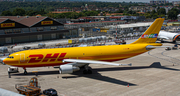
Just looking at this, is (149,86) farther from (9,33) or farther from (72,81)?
(9,33)

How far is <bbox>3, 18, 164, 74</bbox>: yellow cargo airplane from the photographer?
40156 millimetres

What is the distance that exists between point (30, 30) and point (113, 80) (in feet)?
217

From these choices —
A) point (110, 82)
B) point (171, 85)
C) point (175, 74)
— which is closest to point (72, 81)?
point (110, 82)

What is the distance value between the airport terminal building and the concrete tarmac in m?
40.5

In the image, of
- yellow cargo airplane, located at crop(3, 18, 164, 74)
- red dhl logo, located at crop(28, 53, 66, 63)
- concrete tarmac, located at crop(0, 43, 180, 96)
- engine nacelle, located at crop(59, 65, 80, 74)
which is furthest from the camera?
red dhl logo, located at crop(28, 53, 66, 63)

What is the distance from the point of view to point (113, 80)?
126ft

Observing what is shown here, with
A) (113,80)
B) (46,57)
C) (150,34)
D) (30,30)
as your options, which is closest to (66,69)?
(46,57)

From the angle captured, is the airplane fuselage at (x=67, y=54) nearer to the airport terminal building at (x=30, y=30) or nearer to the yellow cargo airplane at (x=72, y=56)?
the yellow cargo airplane at (x=72, y=56)

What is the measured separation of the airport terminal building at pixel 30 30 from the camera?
86188 mm

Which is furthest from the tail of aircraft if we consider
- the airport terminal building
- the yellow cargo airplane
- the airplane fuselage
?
the airport terminal building

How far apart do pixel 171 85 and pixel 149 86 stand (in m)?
3.95

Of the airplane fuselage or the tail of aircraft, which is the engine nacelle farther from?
the tail of aircraft

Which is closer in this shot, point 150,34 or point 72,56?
point 72,56

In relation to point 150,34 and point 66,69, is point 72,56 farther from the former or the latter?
point 150,34
